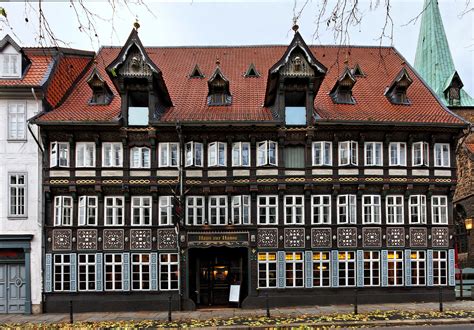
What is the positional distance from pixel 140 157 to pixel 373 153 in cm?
1178

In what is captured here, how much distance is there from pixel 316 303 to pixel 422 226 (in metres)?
6.71

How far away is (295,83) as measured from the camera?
2527cm

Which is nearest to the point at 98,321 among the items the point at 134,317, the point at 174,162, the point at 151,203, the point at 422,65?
the point at 134,317

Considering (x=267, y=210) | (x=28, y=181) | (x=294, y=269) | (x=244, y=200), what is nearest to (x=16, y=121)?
(x=28, y=181)

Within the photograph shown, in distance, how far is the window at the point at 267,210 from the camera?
25.2m

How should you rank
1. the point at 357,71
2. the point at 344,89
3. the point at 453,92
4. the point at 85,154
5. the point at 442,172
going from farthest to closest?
the point at 453,92 → the point at 357,71 → the point at 344,89 → the point at 442,172 → the point at 85,154

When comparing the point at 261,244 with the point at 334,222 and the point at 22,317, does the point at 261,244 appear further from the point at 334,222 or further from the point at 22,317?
the point at 22,317

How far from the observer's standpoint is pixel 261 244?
81.9ft

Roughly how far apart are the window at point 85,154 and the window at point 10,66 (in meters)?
4.86

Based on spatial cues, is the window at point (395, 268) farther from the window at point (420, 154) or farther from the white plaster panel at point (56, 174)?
the white plaster panel at point (56, 174)

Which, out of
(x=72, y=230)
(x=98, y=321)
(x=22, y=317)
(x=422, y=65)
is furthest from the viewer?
(x=422, y=65)

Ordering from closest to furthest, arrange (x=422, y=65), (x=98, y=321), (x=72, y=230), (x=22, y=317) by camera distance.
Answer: (x=98, y=321), (x=22, y=317), (x=72, y=230), (x=422, y=65)

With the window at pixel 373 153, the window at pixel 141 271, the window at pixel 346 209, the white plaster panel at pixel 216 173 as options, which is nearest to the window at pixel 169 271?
the window at pixel 141 271

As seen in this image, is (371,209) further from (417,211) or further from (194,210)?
(194,210)
